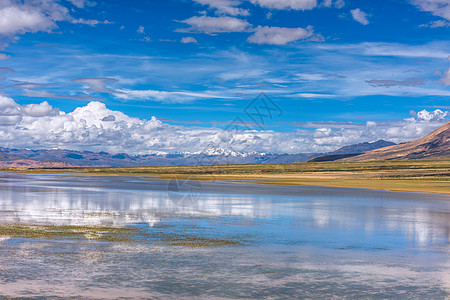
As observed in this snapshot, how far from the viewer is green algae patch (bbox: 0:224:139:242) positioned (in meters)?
23.6

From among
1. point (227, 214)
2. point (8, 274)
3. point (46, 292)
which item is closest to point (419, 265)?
point (46, 292)

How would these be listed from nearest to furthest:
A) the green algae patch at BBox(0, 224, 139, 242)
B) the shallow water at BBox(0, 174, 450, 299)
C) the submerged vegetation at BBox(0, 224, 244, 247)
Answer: the shallow water at BBox(0, 174, 450, 299)
the submerged vegetation at BBox(0, 224, 244, 247)
the green algae patch at BBox(0, 224, 139, 242)

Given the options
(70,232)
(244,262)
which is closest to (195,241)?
(244,262)

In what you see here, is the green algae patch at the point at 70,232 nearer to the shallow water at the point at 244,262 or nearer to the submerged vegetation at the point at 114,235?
the submerged vegetation at the point at 114,235

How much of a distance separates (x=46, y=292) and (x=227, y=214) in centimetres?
2399

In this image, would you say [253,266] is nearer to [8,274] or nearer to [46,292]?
[46,292]

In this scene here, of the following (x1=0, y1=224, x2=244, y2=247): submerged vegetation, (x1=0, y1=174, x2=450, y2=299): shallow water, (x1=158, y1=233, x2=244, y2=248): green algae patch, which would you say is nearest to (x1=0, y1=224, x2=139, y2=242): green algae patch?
(x1=0, y1=224, x2=244, y2=247): submerged vegetation

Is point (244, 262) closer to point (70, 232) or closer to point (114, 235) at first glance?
point (114, 235)

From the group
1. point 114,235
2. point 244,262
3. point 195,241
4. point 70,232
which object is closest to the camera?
point 244,262

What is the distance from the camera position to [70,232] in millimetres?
25281

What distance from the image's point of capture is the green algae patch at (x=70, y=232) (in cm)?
2356

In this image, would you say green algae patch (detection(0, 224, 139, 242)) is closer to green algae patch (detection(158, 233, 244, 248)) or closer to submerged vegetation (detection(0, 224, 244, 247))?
submerged vegetation (detection(0, 224, 244, 247))

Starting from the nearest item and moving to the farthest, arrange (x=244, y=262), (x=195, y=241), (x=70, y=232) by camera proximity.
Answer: (x=244, y=262)
(x=195, y=241)
(x=70, y=232)

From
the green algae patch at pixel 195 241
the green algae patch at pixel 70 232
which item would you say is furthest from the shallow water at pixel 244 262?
the green algae patch at pixel 70 232
